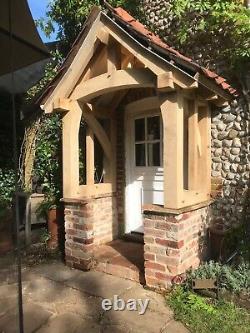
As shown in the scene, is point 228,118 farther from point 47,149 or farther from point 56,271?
point 47,149

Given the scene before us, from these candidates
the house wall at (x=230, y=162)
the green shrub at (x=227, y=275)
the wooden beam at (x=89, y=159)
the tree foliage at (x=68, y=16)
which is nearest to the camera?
the green shrub at (x=227, y=275)

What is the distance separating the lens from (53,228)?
583 cm

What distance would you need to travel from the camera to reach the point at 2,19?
1.81 meters

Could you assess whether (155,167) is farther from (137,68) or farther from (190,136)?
(137,68)

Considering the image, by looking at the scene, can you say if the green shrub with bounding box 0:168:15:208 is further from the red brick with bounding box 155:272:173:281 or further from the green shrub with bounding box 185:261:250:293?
the green shrub with bounding box 185:261:250:293

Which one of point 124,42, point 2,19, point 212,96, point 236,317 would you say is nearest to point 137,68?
point 124,42

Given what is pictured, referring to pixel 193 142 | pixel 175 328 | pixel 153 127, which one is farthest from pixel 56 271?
pixel 153 127

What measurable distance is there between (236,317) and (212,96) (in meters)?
2.70

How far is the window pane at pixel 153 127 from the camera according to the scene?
5645mm

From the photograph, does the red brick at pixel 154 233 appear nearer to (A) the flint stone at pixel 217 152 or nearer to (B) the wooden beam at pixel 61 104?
(A) the flint stone at pixel 217 152

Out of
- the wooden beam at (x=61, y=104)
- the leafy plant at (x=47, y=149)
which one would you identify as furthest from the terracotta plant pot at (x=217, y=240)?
the leafy plant at (x=47, y=149)

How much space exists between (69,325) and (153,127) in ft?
11.1

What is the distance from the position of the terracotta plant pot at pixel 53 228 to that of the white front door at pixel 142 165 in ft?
4.08

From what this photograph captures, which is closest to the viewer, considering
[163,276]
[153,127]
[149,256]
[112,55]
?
[163,276]
